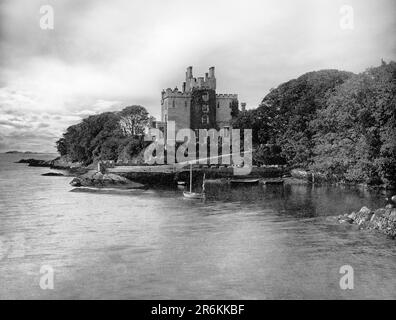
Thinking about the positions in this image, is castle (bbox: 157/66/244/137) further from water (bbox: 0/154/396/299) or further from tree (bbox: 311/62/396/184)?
water (bbox: 0/154/396/299)

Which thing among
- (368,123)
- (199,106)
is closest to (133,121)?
(199,106)

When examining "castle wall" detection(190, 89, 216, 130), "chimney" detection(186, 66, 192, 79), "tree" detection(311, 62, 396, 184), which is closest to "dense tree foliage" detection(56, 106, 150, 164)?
"castle wall" detection(190, 89, 216, 130)

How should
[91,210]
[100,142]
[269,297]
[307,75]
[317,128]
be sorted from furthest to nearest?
[100,142] < [307,75] < [317,128] < [91,210] < [269,297]

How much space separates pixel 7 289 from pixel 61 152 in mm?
83779

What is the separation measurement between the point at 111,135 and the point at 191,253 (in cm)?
5555

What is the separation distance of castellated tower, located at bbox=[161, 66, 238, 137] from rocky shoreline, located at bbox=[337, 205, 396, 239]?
44836mm

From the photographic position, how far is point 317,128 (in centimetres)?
4031

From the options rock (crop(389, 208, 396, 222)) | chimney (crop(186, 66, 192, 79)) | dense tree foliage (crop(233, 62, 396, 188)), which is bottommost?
rock (crop(389, 208, 396, 222))

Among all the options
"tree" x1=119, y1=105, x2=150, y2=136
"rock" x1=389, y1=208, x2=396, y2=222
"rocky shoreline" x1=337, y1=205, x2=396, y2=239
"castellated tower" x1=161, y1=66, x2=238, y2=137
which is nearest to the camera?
"rocky shoreline" x1=337, y1=205, x2=396, y2=239

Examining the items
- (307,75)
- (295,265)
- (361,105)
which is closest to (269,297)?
(295,265)

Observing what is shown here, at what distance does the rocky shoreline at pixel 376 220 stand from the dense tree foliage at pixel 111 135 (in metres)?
44.1

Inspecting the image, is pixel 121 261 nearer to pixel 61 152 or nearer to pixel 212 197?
pixel 212 197

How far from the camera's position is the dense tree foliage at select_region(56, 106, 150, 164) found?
207ft
